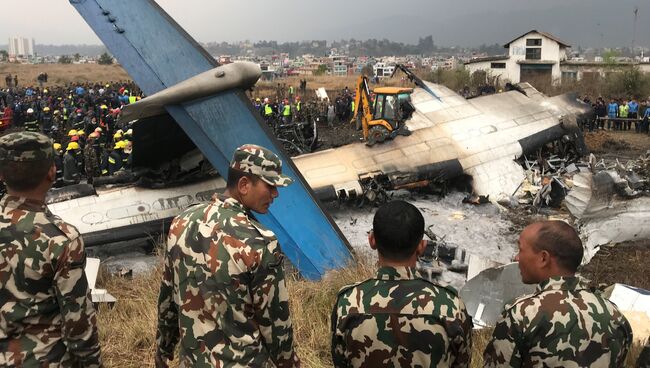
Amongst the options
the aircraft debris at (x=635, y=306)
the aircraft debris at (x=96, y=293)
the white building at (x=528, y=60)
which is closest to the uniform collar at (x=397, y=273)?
the aircraft debris at (x=635, y=306)

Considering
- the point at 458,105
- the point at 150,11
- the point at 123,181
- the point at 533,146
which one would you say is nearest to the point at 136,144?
the point at 123,181

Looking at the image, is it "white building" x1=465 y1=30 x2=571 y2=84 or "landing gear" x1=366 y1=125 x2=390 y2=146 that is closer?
"landing gear" x1=366 y1=125 x2=390 y2=146

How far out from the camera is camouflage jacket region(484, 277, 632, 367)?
2.44 m

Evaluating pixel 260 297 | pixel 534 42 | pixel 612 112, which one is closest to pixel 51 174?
pixel 260 297

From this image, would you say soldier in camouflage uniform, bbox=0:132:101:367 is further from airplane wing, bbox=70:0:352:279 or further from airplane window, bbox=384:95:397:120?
airplane window, bbox=384:95:397:120

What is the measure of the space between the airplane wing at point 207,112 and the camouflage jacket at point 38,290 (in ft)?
16.3

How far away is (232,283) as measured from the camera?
2670 mm

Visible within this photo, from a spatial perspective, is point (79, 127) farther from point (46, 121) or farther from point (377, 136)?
point (377, 136)

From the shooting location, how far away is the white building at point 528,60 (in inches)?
1666

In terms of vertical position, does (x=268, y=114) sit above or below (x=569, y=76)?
below

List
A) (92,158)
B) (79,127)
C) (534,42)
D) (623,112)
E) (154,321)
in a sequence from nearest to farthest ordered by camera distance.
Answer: (154,321), (92,158), (79,127), (623,112), (534,42)

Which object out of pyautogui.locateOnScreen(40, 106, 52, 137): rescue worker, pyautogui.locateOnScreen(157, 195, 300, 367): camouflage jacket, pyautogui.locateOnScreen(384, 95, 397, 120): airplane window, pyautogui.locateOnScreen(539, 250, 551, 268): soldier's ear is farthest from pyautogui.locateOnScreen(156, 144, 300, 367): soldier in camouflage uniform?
pyautogui.locateOnScreen(40, 106, 52, 137): rescue worker

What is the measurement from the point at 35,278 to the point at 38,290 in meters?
0.07

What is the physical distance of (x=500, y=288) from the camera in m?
5.77
